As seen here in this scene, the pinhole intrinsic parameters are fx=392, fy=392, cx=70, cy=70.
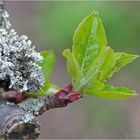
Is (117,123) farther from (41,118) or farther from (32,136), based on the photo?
(32,136)

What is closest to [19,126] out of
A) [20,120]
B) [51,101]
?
[20,120]

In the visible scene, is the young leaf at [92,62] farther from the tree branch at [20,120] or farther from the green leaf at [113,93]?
the tree branch at [20,120]

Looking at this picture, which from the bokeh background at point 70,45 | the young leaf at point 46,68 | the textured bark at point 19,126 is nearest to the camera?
the textured bark at point 19,126

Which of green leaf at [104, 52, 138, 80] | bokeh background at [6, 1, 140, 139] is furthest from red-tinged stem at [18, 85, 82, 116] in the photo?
bokeh background at [6, 1, 140, 139]

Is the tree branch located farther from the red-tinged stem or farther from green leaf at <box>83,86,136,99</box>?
green leaf at <box>83,86,136,99</box>

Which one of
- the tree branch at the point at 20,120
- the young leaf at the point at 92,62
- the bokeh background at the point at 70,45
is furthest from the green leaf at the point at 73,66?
the bokeh background at the point at 70,45

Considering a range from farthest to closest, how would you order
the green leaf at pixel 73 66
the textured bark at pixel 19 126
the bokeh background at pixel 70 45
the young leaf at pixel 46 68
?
the bokeh background at pixel 70 45, the young leaf at pixel 46 68, the green leaf at pixel 73 66, the textured bark at pixel 19 126
